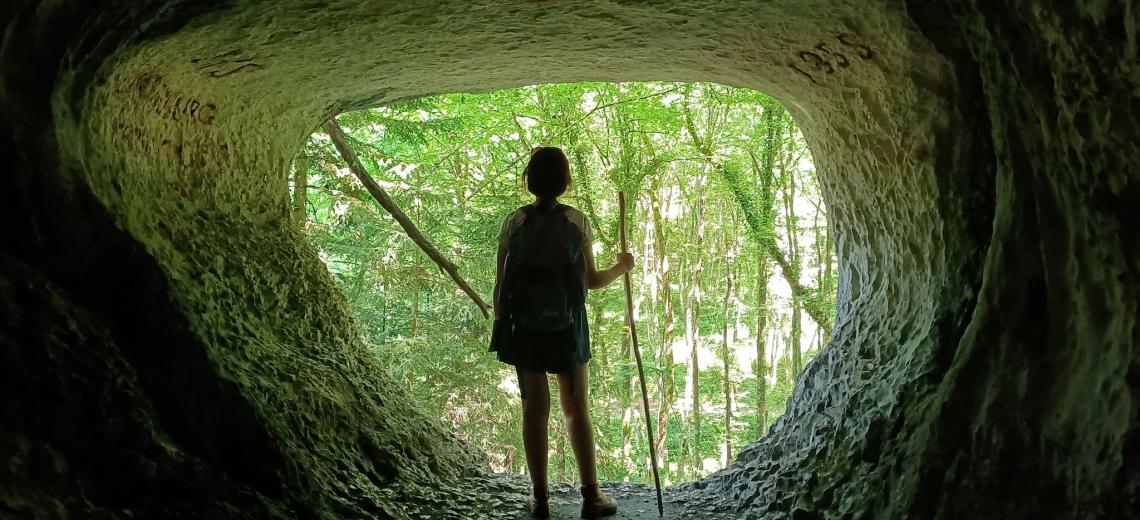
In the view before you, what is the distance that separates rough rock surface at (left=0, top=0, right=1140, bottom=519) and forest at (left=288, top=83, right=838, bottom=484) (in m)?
2.93


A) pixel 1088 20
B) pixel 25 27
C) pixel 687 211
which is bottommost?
pixel 1088 20

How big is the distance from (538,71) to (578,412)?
220 centimetres

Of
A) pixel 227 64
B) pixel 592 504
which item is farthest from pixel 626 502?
pixel 227 64

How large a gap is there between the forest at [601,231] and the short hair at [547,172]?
3.68 m

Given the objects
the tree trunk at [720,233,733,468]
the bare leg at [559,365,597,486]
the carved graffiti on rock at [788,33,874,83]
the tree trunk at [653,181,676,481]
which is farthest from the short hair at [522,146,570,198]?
the tree trunk at [720,233,733,468]

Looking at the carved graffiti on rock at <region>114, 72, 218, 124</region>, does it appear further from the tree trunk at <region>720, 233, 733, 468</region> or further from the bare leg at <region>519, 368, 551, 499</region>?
the tree trunk at <region>720, 233, 733, 468</region>

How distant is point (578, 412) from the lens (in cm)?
319

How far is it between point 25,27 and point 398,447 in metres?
2.54

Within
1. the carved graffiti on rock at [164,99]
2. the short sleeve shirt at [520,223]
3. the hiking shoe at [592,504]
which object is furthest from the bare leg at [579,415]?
the carved graffiti on rock at [164,99]

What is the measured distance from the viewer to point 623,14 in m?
2.94

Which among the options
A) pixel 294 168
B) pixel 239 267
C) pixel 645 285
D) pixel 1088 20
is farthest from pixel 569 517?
pixel 645 285

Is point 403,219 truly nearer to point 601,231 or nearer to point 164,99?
A: point 164,99

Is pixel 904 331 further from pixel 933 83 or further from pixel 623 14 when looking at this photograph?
pixel 623 14

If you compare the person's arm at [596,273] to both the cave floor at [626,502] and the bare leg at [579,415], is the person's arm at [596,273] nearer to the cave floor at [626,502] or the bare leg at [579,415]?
the bare leg at [579,415]
